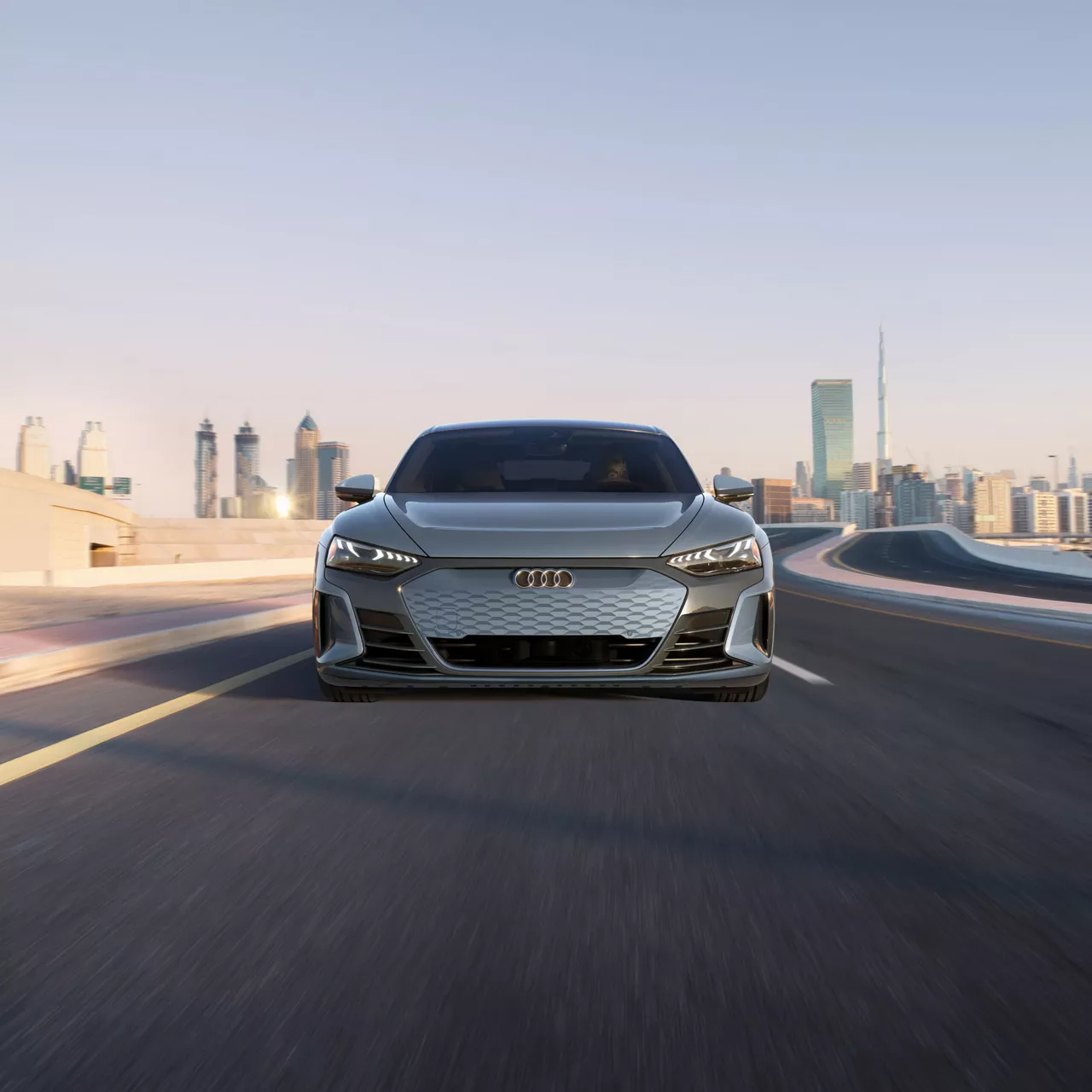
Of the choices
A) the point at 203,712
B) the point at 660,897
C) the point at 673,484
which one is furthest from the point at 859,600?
the point at 660,897

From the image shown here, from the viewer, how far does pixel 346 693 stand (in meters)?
5.01

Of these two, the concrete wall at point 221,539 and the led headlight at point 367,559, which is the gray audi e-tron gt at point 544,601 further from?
the concrete wall at point 221,539

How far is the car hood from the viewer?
15.8ft

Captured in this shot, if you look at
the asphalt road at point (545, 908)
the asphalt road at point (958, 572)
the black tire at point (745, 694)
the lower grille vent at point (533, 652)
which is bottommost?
the asphalt road at point (958, 572)

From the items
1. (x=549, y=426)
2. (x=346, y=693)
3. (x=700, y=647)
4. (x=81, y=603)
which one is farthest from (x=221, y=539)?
(x=700, y=647)

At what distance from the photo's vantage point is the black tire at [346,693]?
4.95 m

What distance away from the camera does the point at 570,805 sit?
3.70 meters

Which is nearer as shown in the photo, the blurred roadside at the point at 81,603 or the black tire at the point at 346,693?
the black tire at the point at 346,693

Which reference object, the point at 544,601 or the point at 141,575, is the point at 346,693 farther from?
the point at 141,575

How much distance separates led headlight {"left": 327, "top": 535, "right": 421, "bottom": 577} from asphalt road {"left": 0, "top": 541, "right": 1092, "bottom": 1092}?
826 mm

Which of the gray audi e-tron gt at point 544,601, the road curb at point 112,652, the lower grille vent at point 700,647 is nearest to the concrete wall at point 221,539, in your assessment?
the road curb at point 112,652

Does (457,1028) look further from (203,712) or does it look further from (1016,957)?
(203,712)

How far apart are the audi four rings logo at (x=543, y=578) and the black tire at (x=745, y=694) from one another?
976mm

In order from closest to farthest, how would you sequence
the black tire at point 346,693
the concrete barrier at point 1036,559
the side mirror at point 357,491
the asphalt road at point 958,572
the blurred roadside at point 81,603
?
the black tire at point 346,693
the side mirror at point 357,491
the blurred roadside at point 81,603
the asphalt road at point 958,572
the concrete barrier at point 1036,559
